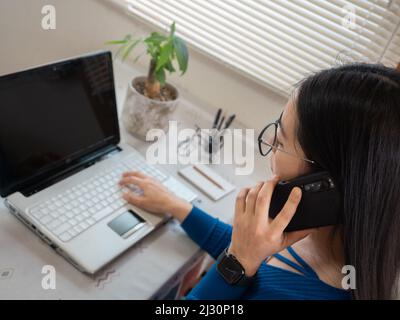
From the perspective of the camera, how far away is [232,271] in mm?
784

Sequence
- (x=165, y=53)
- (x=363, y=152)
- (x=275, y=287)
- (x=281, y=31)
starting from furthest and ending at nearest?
(x=281, y=31)
(x=165, y=53)
(x=275, y=287)
(x=363, y=152)

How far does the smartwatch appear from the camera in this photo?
2.56ft

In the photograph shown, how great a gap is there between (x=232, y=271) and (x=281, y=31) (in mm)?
871

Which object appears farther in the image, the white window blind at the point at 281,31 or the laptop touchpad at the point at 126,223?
the white window blind at the point at 281,31

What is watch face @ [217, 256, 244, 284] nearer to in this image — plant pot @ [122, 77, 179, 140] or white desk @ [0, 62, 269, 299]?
white desk @ [0, 62, 269, 299]

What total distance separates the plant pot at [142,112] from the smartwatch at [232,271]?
0.50m

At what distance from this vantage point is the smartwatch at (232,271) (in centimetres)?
78

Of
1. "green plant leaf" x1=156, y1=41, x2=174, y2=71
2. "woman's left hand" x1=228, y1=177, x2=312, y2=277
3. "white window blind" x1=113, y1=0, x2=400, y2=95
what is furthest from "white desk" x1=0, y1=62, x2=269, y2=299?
"white window blind" x1=113, y1=0, x2=400, y2=95

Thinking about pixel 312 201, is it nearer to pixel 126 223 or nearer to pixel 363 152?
pixel 363 152

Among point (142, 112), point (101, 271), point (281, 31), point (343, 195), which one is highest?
point (281, 31)

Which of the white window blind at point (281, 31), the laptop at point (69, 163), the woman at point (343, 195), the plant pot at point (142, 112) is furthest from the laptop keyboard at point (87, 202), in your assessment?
the white window blind at point (281, 31)

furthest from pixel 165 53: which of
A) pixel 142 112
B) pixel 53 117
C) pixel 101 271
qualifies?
pixel 101 271

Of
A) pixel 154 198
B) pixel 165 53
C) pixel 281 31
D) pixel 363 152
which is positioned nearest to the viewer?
pixel 363 152

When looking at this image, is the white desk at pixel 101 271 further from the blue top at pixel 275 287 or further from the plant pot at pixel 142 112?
the plant pot at pixel 142 112
